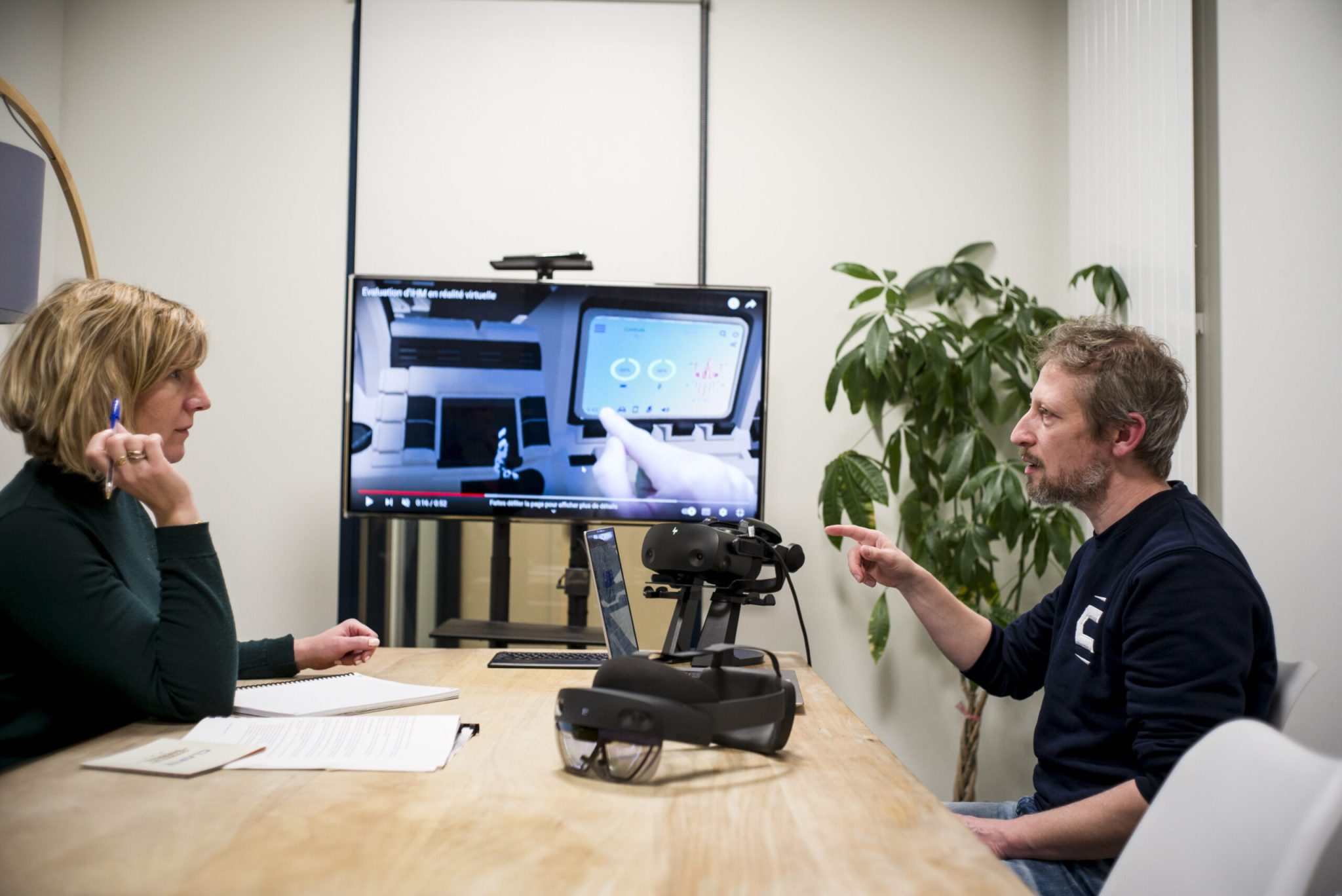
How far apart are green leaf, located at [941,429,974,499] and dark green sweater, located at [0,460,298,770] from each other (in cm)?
199

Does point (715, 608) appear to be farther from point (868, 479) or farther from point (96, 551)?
point (868, 479)

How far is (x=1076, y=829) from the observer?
4.23 ft

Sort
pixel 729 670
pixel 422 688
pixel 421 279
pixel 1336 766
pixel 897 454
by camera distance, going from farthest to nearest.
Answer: pixel 897 454 → pixel 421 279 → pixel 422 688 → pixel 729 670 → pixel 1336 766

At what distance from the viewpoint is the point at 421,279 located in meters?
2.54

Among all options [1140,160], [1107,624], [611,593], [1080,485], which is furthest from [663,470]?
[1140,160]

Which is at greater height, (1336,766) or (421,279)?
(421,279)


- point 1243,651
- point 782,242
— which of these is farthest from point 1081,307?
point 1243,651

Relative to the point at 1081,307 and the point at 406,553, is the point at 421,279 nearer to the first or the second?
the point at 406,553

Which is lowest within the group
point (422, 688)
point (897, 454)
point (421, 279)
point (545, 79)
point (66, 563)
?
point (422, 688)

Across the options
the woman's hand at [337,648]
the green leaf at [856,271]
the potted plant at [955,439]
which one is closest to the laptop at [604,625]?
the woman's hand at [337,648]

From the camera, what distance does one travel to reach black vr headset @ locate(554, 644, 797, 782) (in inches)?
39.1

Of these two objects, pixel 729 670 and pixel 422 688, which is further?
pixel 422 688

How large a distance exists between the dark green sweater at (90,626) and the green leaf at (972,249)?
245cm

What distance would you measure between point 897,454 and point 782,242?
0.80 m
